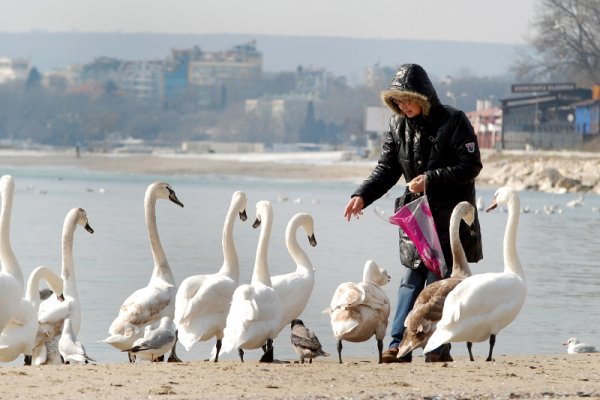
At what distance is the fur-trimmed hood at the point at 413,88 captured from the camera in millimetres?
9203

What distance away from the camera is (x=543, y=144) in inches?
3219

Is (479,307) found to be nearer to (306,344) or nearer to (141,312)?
(306,344)

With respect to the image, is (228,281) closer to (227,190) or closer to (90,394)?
(90,394)

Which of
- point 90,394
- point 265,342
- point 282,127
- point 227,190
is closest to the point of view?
point 90,394

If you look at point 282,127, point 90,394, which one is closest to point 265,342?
point 90,394

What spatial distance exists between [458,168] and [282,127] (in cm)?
19085

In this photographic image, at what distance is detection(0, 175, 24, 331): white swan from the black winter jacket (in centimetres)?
216

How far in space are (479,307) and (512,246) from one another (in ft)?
2.64

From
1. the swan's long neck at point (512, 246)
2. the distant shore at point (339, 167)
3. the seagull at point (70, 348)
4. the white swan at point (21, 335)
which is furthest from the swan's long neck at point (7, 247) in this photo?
the distant shore at point (339, 167)

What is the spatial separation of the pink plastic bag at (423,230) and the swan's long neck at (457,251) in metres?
0.07

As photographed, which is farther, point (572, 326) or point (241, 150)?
point (241, 150)

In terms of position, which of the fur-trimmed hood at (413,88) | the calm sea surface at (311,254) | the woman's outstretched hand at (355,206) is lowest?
the calm sea surface at (311,254)

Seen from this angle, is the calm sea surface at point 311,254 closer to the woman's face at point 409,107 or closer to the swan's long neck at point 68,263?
the swan's long neck at point 68,263

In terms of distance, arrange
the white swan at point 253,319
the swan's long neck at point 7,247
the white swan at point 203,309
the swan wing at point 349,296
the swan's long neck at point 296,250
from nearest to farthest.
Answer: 1. the white swan at point 253,319
2. the swan wing at point 349,296
3. the swan's long neck at point 7,247
4. the white swan at point 203,309
5. the swan's long neck at point 296,250
